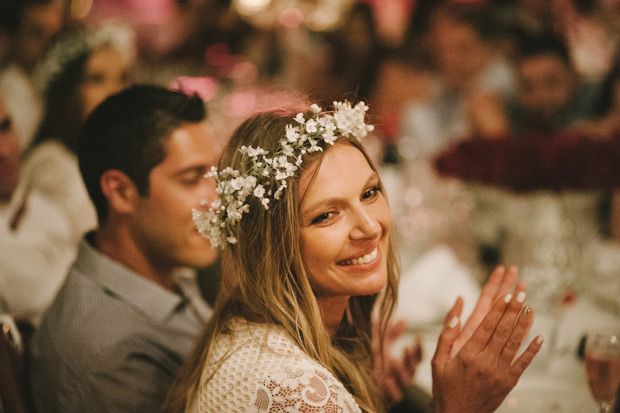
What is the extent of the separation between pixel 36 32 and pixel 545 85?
3760mm

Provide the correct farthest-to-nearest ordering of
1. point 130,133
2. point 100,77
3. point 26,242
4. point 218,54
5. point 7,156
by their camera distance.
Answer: point 218,54
point 100,77
point 26,242
point 7,156
point 130,133

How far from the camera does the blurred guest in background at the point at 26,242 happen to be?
264 centimetres

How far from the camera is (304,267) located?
1.33m

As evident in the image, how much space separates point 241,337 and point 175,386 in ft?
1.19

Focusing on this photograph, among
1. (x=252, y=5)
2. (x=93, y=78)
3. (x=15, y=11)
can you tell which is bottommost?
(x=93, y=78)

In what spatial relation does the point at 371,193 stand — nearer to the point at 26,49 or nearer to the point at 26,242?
the point at 26,242

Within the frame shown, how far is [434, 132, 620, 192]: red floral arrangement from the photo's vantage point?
6.50 ft

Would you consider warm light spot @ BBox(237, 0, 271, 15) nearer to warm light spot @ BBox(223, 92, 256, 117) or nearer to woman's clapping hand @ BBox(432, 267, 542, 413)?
warm light spot @ BBox(223, 92, 256, 117)

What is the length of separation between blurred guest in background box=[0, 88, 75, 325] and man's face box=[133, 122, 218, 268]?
110cm

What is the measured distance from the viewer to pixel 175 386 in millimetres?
1524

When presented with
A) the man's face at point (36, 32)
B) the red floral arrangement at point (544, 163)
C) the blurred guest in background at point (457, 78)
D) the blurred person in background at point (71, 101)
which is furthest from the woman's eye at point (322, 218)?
the man's face at point (36, 32)

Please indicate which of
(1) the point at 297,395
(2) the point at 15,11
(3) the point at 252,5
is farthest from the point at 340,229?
(3) the point at 252,5

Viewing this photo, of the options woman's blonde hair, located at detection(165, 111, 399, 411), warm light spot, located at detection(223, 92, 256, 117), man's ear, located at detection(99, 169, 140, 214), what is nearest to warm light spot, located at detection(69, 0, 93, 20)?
warm light spot, located at detection(223, 92, 256, 117)

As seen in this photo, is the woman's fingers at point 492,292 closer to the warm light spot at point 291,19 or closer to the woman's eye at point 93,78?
the woman's eye at point 93,78
